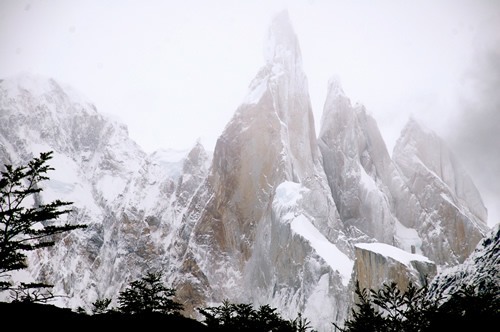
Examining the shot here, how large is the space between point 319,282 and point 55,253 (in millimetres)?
94999

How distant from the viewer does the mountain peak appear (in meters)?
121

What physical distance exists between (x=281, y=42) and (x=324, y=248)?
66.5 meters

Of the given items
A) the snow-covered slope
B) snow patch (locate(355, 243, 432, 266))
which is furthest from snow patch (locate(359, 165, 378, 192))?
the snow-covered slope

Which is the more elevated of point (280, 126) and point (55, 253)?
point (280, 126)

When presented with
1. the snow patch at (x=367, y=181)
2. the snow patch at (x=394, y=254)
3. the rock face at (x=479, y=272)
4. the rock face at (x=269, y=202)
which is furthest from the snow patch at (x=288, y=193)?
the rock face at (x=479, y=272)

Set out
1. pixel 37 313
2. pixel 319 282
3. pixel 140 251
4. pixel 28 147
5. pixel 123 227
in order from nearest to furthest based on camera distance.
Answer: pixel 37 313
pixel 319 282
pixel 140 251
pixel 123 227
pixel 28 147

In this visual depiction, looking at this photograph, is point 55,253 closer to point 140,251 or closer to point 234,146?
point 140,251

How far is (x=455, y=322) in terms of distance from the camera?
1612cm

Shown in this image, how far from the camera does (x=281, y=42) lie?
405 feet

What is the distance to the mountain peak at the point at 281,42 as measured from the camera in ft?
396

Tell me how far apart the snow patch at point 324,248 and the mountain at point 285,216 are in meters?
0.29

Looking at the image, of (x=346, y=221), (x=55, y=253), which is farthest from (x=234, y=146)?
(x=55, y=253)

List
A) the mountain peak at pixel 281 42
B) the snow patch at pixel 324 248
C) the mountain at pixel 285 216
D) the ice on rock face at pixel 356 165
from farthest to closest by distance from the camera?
1. the mountain peak at pixel 281 42
2. the ice on rock face at pixel 356 165
3. the mountain at pixel 285 216
4. the snow patch at pixel 324 248

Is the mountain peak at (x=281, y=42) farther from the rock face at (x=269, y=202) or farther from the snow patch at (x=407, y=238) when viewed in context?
the snow patch at (x=407, y=238)
